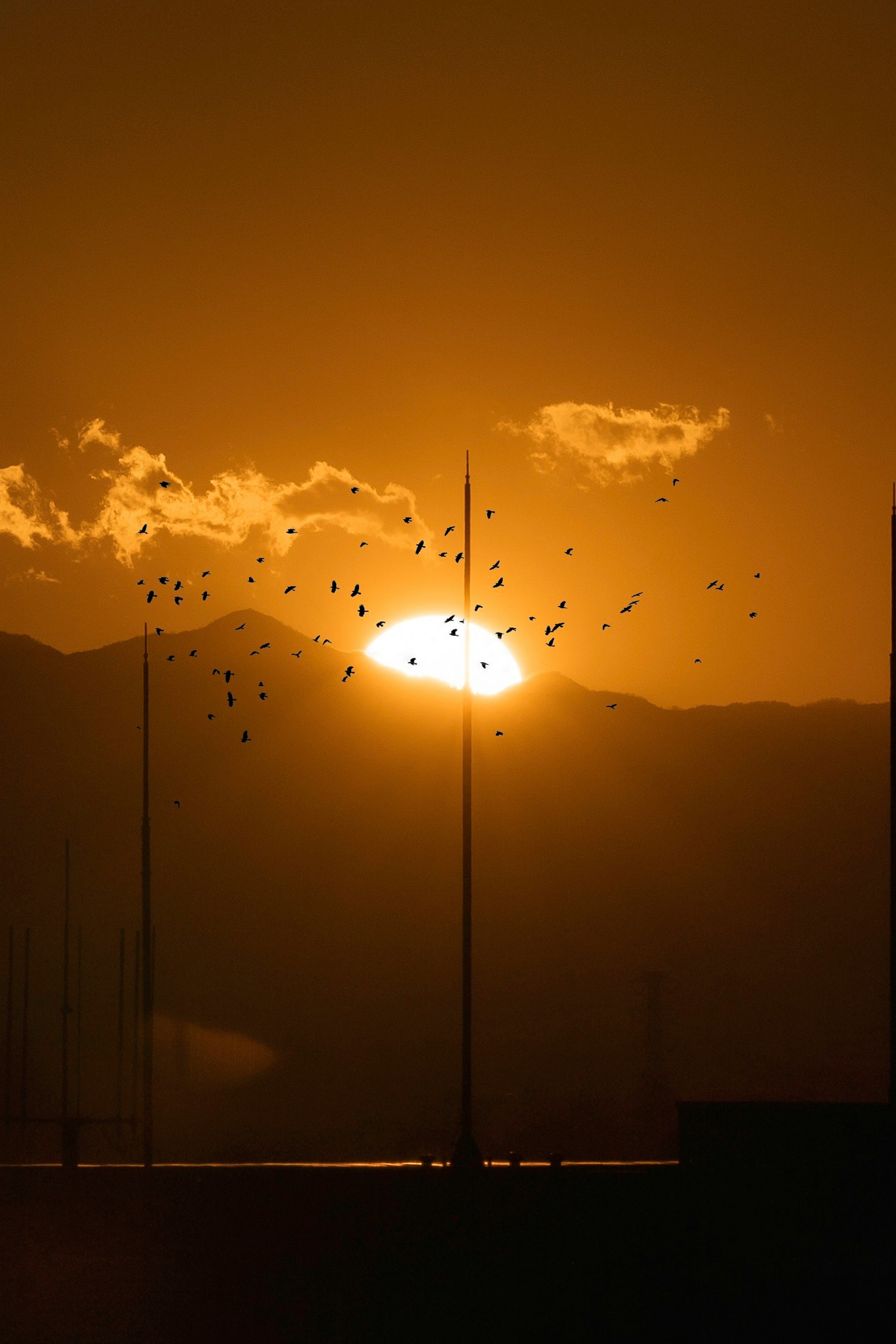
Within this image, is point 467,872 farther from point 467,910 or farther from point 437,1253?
point 437,1253

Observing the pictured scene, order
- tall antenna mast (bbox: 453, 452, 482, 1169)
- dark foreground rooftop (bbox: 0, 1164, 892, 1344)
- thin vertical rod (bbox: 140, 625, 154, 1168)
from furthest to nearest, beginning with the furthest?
1. thin vertical rod (bbox: 140, 625, 154, 1168)
2. tall antenna mast (bbox: 453, 452, 482, 1169)
3. dark foreground rooftop (bbox: 0, 1164, 892, 1344)

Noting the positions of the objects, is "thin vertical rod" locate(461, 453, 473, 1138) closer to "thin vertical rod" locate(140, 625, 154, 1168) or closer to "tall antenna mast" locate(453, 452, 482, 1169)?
"tall antenna mast" locate(453, 452, 482, 1169)

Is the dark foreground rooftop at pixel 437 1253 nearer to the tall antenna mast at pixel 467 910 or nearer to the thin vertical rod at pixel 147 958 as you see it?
the tall antenna mast at pixel 467 910

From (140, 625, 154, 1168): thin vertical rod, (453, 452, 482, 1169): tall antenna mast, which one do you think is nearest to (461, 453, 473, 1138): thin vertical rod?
(453, 452, 482, 1169): tall antenna mast

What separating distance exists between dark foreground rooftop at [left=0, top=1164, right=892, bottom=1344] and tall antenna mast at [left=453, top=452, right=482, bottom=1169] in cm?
41

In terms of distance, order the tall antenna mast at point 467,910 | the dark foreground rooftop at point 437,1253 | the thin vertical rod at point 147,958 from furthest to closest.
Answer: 1. the thin vertical rod at point 147,958
2. the tall antenna mast at point 467,910
3. the dark foreground rooftop at point 437,1253

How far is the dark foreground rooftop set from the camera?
16859mm

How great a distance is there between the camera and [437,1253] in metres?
20.3

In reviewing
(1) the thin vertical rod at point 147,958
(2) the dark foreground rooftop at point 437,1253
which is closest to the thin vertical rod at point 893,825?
(2) the dark foreground rooftop at point 437,1253

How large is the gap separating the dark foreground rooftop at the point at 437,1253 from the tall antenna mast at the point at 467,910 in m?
0.41

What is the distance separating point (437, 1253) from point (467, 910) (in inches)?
289

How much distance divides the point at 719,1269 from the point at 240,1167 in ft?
27.7

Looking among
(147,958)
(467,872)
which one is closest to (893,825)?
(467,872)

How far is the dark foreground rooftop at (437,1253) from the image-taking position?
55.3 feet
